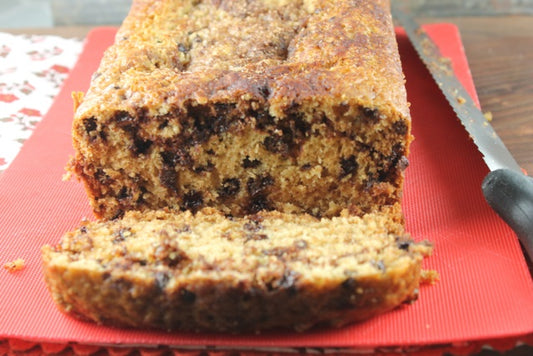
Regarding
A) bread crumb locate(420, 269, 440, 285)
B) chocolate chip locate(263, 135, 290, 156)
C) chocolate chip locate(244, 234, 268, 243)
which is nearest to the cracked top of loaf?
chocolate chip locate(263, 135, 290, 156)

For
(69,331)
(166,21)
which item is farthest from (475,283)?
(166,21)

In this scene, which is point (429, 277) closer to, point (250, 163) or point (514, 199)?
point (514, 199)

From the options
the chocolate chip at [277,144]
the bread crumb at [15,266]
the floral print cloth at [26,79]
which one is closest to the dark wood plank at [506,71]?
the chocolate chip at [277,144]

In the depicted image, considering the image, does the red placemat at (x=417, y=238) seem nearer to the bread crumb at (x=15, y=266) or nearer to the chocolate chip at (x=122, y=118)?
the bread crumb at (x=15, y=266)

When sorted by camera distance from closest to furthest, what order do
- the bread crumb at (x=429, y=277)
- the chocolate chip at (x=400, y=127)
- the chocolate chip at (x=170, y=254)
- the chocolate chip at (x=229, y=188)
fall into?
the chocolate chip at (x=170, y=254)
the bread crumb at (x=429, y=277)
the chocolate chip at (x=400, y=127)
the chocolate chip at (x=229, y=188)

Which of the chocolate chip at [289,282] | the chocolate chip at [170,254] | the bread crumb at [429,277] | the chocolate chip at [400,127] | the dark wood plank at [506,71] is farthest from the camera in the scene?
the dark wood plank at [506,71]

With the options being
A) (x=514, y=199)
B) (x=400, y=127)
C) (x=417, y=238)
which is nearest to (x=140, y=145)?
(x=400, y=127)
